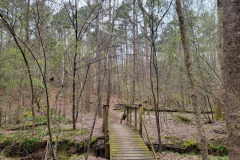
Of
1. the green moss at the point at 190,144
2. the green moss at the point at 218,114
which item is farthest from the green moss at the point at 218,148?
the green moss at the point at 218,114

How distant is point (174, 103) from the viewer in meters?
→ 15.8

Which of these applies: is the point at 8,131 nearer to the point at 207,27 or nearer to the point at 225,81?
the point at 225,81

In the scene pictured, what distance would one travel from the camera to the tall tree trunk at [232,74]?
144 centimetres

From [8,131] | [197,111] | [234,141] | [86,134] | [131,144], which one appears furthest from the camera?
[8,131]

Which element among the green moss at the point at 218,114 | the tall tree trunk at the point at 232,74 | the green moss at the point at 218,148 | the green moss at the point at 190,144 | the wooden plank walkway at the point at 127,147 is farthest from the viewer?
the green moss at the point at 218,114

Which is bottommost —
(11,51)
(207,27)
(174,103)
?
(174,103)

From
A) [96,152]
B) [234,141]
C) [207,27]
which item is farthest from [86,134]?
[207,27]

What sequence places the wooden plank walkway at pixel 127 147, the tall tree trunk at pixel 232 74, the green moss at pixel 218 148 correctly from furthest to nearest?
the green moss at pixel 218 148
the wooden plank walkway at pixel 127 147
the tall tree trunk at pixel 232 74

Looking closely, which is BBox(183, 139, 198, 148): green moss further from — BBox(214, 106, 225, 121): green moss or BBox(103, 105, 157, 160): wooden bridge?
BBox(214, 106, 225, 121): green moss

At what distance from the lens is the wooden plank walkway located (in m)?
5.49

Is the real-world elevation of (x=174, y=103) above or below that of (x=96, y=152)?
above

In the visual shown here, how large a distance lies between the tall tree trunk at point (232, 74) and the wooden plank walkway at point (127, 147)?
14.2ft

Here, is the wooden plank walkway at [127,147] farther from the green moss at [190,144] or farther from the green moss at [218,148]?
the green moss at [218,148]

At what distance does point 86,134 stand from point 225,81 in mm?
7526
